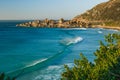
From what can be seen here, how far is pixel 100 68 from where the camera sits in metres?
24.1

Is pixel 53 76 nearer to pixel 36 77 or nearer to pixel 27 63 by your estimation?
pixel 36 77

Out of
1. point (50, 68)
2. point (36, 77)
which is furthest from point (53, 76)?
point (50, 68)

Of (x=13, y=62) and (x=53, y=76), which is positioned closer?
(x=53, y=76)

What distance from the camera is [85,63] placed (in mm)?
24844

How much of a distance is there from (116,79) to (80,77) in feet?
13.0

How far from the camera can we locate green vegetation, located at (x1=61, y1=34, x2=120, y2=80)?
77.0ft

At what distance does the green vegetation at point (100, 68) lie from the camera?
23.5 meters

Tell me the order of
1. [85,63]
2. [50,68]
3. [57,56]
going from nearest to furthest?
[85,63] < [50,68] < [57,56]

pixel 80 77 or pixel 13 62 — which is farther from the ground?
pixel 80 77

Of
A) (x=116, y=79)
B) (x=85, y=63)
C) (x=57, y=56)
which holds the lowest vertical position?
(x=57, y=56)

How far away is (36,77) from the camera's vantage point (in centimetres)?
4191

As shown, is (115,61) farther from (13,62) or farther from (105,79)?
(13,62)

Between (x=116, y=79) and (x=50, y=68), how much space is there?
23.3 m

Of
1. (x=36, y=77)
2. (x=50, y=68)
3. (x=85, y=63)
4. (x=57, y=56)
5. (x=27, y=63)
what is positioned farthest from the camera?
(x=57, y=56)
